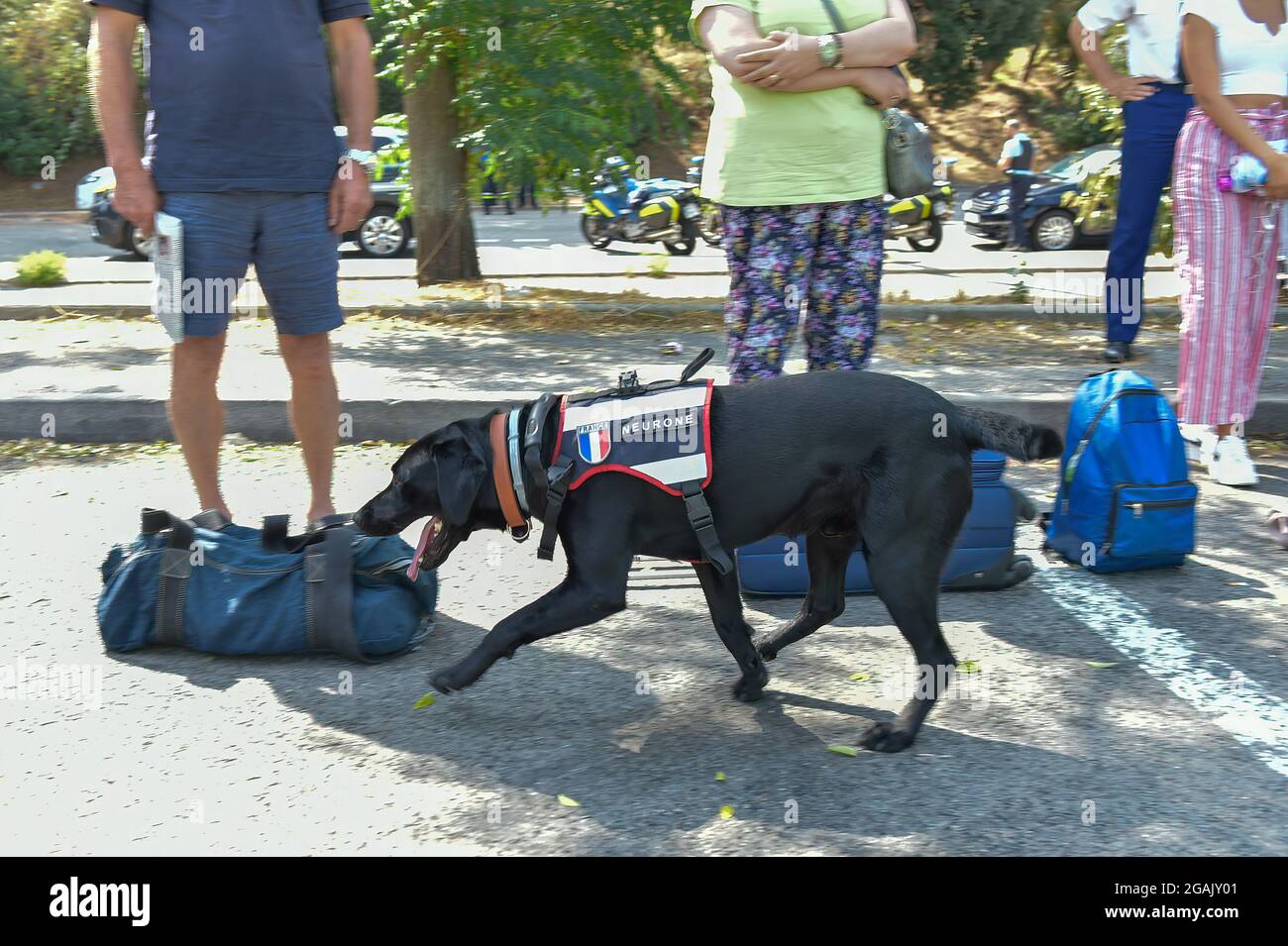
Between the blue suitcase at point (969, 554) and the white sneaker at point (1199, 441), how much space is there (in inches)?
61.9

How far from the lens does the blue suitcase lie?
13.8 feet

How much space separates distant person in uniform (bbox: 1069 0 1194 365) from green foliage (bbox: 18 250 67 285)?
8.69 m

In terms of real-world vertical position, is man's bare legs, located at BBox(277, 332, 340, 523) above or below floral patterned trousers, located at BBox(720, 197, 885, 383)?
below

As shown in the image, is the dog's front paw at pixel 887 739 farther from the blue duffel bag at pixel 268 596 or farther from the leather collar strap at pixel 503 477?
the blue duffel bag at pixel 268 596

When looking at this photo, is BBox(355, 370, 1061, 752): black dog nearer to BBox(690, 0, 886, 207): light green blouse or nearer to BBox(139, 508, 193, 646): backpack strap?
BBox(139, 508, 193, 646): backpack strap

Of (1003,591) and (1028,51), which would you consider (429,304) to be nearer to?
(1003,591)

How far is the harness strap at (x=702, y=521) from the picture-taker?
3.31 metres

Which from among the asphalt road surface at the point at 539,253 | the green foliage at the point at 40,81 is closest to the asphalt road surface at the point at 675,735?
the asphalt road surface at the point at 539,253

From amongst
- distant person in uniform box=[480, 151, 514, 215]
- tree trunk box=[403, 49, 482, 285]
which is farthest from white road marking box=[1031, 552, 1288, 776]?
tree trunk box=[403, 49, 482, 285]

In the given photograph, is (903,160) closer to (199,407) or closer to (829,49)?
(829,49)

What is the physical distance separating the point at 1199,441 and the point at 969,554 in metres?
2.03

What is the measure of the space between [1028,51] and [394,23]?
36.0m

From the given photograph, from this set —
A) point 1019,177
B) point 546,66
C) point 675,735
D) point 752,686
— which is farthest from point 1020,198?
point 675,735

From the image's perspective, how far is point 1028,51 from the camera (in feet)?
134
